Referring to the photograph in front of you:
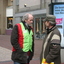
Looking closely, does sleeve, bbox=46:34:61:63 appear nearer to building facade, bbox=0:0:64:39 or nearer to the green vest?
the green vest

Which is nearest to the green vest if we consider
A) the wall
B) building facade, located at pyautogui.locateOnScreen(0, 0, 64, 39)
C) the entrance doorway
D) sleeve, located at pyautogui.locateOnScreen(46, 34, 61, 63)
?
sleeve, located at pyautogui.locateOnScreen(46, 34, 61, 63)

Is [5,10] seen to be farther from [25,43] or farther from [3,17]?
[25,43]

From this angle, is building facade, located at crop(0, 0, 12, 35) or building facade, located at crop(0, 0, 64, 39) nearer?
building facade, located at crop(0, 0, 64, 39)

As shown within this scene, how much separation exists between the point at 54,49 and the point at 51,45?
0.31ft

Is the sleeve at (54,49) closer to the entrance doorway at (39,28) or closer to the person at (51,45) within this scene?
the person at (51,45)

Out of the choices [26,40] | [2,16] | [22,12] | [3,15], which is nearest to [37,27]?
[22,12]

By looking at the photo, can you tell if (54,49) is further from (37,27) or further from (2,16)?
(2,16)

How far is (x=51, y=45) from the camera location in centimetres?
317

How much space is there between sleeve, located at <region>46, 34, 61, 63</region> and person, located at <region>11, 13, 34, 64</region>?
Result: 0.80 m

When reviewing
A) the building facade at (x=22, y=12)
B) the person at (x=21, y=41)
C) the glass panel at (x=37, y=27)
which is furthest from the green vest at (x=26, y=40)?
the glass panel at (x=37, y=27)

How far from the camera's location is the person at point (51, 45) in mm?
3120

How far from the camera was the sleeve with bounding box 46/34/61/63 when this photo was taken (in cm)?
311

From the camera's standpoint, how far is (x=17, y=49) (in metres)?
3.78

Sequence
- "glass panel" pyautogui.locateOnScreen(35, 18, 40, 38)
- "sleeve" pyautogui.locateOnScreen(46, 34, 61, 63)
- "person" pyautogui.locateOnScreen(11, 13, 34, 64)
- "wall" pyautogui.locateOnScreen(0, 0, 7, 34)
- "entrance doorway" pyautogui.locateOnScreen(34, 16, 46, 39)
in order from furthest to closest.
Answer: "wall" pyautogui.locateOnScreen(0, 0, 7, 34) < "glass panel" pyautogui.locateOnScreen(35, 18, 40, 38) < "entrance doorway" pyautogui.locateOnScreen(34, 16, 46, 39) < "person" pyautogui.locateOnScreen(11, 13, 34, 64) < "sleeve" pyautogui.locateOnScreen(46, 34, 61, 63)
